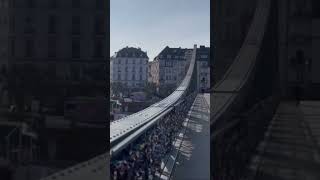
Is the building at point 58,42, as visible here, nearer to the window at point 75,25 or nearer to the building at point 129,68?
the window at point 75,25

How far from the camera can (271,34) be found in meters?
2.62

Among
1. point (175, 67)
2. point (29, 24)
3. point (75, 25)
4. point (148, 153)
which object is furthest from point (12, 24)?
point (148, 153)

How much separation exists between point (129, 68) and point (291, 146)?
6.30 feet

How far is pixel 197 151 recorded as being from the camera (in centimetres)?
515

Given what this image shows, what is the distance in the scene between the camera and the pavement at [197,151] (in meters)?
4.00

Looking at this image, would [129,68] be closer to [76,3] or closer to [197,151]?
[76,3]

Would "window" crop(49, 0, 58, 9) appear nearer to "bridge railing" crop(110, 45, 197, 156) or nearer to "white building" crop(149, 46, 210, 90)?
"white building" crop(149, 46, 210, 90)

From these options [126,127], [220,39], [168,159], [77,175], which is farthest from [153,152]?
[220,39]

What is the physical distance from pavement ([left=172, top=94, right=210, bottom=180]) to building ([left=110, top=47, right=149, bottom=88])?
625 mm

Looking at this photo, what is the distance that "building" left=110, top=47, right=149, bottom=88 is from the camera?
339 cm

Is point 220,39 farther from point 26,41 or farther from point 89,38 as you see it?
point 26,41

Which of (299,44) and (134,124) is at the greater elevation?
(299,44)

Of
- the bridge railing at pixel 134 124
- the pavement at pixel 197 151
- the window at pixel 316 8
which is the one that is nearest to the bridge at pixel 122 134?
the bridge railing at pixel 134 124

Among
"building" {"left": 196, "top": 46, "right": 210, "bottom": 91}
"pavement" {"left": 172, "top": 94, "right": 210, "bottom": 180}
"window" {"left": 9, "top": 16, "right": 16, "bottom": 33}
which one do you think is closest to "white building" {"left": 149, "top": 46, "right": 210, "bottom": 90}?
"building" {"left": 196, "top": 46, "right": 210, "bottom": 91}
